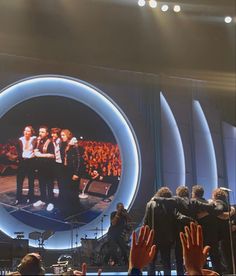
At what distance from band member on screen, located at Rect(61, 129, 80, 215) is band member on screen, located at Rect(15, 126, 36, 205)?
50cm

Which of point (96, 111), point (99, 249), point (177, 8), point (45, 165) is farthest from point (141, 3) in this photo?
point (99, 249)

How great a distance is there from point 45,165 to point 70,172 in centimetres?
43

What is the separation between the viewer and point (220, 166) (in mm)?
8102

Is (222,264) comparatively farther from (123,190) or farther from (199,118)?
(199,118)

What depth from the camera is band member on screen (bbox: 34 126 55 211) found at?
271 inches

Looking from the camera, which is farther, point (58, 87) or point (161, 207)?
point (58, 87)

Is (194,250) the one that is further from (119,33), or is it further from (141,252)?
(119,33)

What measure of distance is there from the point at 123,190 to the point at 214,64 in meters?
2.87

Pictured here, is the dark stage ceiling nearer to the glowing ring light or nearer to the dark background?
the dark background

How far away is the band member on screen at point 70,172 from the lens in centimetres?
701

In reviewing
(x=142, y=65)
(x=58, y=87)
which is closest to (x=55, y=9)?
(x=58, y=87)

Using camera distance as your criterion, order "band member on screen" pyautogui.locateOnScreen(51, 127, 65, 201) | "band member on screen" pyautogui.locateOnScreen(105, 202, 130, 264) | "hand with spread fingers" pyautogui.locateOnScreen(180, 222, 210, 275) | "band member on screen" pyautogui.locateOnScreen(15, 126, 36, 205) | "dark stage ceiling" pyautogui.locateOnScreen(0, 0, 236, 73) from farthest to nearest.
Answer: "band member on screen" pyautogui.locateOnScreen(51, 127, 65, 201) < "band member on screen" pyautogui.locateOnScreen(15, 126, 36, 205) < "dark stage ceiling" pyautogui.locateOnScreen(0, 0, 236, 73) < "band member on screen" pyautogui.locateOnScreen(105, 202, 130, 264) < "hand with spread fingers" pyautogui.locateOnScreen(180, 222, 210, 275)

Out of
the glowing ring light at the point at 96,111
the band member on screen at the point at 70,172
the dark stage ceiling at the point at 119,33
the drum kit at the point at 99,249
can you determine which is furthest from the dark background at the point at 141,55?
the band member on screen at the point at 70,172

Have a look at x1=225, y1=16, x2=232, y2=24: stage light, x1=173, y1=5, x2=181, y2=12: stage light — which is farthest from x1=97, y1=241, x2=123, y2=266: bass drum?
x1=225, y1=16, x2=232, y2=24: stage light
